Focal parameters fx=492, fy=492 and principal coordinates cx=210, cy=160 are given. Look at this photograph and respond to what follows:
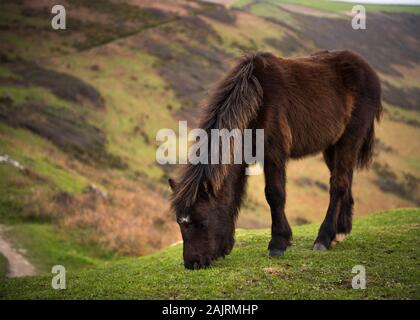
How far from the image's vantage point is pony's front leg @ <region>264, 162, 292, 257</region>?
1004cm

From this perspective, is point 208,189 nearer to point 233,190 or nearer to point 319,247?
point 233,190

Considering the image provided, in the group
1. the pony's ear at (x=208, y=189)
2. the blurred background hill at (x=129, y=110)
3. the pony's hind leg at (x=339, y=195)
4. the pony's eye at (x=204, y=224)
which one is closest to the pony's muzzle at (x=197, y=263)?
the pony's eye at (x=204, y=224)

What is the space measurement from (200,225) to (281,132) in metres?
2.60

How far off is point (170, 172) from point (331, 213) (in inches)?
1285

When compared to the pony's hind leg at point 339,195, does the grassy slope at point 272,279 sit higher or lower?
lower

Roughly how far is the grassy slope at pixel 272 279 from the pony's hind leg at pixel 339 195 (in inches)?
15.0

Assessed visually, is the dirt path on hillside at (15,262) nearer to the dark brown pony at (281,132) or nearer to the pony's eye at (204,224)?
the dark brown pony at (281,132)

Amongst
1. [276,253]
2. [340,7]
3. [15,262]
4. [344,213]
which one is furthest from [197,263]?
[340,7]

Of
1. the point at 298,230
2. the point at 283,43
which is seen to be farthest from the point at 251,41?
the point at 298,230

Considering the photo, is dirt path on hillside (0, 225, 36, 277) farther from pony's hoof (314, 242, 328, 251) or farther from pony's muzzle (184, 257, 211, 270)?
pony's hoof (314, 242, 328, 251)

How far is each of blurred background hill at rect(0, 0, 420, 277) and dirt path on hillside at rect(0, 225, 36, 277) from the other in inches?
18.7

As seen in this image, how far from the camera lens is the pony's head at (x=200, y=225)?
896cm
